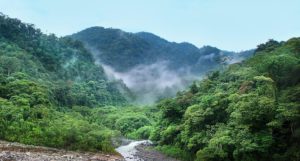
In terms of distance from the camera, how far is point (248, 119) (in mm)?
41656

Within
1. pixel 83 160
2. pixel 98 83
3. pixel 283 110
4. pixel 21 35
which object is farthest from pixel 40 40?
pixel 283 110

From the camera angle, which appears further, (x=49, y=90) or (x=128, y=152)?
(x=49, y=90)

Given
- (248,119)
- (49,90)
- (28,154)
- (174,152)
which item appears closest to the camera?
(248,119)

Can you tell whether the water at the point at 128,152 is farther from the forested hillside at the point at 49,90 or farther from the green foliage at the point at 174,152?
the green foliage at the point at 174,152

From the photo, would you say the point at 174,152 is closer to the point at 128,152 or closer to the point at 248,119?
the point at 128,152

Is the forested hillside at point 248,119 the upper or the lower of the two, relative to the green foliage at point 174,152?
upper

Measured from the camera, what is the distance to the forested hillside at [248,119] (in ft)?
129

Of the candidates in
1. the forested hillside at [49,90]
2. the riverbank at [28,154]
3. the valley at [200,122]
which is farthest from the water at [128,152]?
the riverbank at [28,154]

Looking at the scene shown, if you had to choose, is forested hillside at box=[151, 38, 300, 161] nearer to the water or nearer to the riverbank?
the water

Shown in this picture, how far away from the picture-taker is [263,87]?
46.7 m

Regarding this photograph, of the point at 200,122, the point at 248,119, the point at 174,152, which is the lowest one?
the point at 174,152

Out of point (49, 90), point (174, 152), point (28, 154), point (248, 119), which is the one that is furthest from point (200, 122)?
point (49, 90)

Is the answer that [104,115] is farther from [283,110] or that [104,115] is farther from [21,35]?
[283,110]

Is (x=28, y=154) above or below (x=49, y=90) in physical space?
below
